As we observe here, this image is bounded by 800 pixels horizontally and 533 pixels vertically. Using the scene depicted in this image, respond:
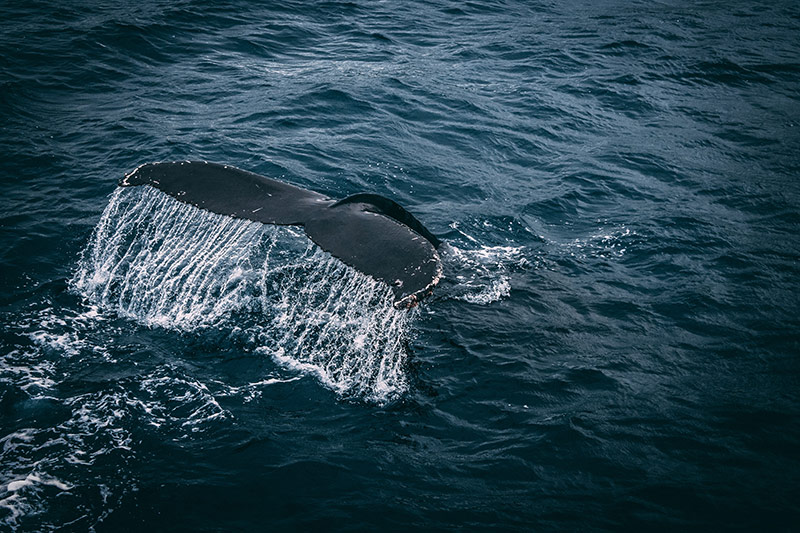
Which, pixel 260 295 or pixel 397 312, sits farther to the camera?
pixel 260 295

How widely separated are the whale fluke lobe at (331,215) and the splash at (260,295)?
2.16ft

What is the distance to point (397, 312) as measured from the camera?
614 centimetres

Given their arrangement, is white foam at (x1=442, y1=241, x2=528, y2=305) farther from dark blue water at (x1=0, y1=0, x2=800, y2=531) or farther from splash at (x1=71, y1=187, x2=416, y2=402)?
splash at (x1=71, y1=187, x2=416, y2=402)

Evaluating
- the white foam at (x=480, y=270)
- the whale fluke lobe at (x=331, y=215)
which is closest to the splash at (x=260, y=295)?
the whale fluke lobe at (x=331, y=215)

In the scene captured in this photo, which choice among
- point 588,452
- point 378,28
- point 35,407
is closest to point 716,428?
point 588,452

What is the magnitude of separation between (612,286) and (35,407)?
20.2ft

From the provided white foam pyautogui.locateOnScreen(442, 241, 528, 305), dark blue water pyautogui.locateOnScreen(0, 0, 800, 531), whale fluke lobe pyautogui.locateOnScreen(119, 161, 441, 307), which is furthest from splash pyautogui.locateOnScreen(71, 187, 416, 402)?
white foam pyautogui.locateOnScreen(442, 241, 528, 305)

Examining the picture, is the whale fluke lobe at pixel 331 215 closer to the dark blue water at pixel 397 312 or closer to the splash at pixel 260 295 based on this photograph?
the splash at pixel 260 295

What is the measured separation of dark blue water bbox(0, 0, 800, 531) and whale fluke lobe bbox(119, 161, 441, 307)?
49.5 inches

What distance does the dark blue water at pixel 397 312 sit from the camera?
4.67m

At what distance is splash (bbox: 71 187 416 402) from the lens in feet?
19.8

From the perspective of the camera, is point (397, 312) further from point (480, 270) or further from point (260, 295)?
point (480, 270)

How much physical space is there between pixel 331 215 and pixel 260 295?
A: 2.13 meters

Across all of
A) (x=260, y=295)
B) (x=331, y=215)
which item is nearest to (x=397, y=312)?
(x=331, y=215)
